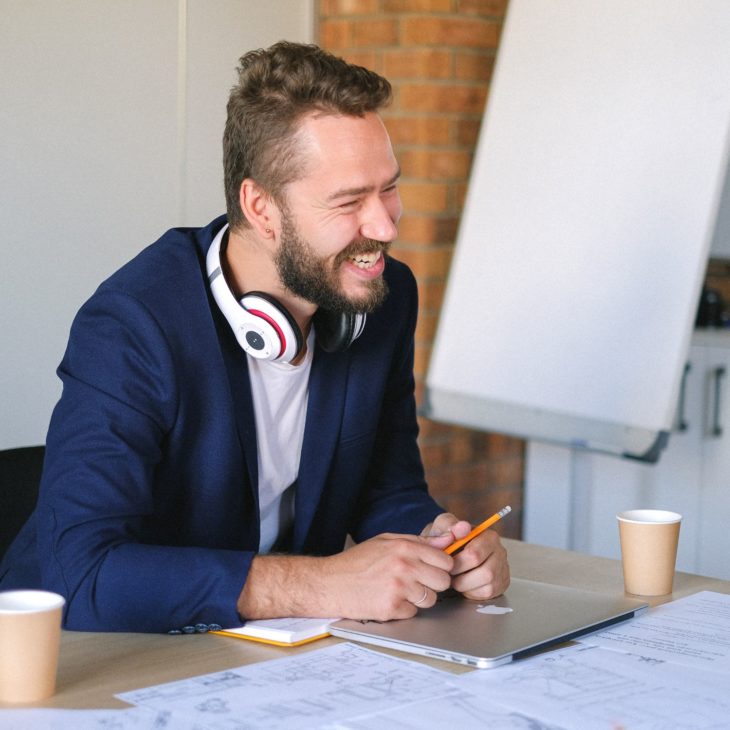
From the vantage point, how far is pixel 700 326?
11.7 ft

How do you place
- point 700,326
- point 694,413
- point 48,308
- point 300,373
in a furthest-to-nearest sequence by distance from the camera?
point 700,326, point 694,413, point 48,308, point 300,373

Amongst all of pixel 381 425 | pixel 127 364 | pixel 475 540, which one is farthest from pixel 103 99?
pixel 475 540

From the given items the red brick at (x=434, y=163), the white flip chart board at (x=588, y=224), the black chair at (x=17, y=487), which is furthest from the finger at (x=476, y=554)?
the red brick at (x=434, y=163)

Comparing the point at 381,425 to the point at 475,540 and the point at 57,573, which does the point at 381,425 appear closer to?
the point at 475,540

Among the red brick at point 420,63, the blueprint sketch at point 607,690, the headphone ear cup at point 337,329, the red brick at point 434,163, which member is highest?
the red brick at point 420,63

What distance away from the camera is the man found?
1.37 metres

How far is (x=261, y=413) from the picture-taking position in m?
1.71

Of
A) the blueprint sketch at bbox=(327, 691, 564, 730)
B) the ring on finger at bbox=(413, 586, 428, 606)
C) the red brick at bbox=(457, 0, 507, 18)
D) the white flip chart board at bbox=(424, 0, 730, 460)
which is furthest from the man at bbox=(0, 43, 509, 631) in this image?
the red brick at bbox=(457, 0, 507, 18)

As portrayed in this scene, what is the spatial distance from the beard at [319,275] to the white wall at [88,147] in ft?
4.28

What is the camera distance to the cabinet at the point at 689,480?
10.7 feet

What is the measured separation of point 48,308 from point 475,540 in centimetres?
171

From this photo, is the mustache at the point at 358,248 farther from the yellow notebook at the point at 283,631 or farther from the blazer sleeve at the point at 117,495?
the yellow notebook at the point at 283,631

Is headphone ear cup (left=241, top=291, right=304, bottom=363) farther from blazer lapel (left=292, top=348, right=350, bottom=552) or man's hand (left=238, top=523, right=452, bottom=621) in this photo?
man's hand (left=238, top=523, right=452, bottom=621)

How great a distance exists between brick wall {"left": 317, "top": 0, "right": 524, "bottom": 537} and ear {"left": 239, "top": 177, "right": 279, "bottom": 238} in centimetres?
164
